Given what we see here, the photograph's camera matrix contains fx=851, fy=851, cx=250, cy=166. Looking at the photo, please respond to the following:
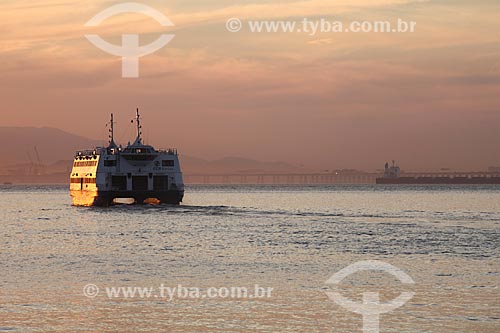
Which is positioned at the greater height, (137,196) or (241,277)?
(137,196)

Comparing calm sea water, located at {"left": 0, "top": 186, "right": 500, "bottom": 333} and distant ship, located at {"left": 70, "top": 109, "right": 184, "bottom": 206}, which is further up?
distant ship, located at {"left": 70, "top": 109, "right": 184, "bottom": 206}

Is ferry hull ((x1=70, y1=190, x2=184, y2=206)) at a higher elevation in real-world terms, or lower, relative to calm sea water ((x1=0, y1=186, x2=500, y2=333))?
higher

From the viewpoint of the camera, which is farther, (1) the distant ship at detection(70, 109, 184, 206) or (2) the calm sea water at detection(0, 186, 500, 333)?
(1) the distant ship at detection(70, 109, 184, 206)

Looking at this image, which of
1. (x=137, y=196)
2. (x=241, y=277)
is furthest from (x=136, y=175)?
(x=241, y=277)

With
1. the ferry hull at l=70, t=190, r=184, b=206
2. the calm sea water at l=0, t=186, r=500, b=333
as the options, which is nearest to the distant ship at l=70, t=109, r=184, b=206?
the ferry hull at l=70, t=190, r=184, b=206

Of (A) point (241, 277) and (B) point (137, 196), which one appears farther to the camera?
(B) point (137, 196)

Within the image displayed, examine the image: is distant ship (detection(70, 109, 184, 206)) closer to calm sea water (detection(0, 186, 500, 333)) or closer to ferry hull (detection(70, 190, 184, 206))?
ferry hull (detection(70, 190, 184, 206))

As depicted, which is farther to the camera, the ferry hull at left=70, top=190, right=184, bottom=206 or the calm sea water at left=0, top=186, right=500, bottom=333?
the ferry hull at left=70, top=190, right=184, bottom=206

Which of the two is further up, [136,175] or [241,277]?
[136,175]

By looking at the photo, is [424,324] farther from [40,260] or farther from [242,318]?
[40,260]

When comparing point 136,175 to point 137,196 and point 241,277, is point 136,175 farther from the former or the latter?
point 241,277

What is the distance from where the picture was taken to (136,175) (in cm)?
12288

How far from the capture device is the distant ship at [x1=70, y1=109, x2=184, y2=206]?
122625 mm

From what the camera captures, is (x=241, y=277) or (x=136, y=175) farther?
(x=136, y=175)
